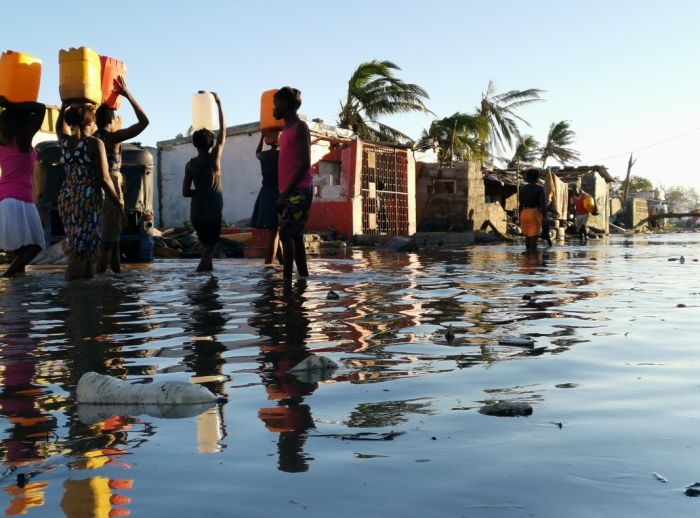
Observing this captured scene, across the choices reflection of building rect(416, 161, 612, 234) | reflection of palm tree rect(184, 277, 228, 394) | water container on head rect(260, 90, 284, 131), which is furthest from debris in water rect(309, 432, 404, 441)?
reflection of building rect(416, 161, 612, 234)

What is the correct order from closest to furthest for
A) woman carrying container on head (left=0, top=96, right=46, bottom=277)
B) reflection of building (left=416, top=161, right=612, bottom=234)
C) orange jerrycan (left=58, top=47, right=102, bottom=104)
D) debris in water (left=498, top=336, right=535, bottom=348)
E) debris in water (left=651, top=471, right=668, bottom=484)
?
debris in water (left=651, top=471, right=668, bottom=484), debris in water (left=498, top=336, right=535, bottom=348), woman carrying container on head (left=0, top=96, right=46, bottom=277), orange jerrycan (left=58, top=47, right=102, bottom=104), reflection of building (left=416, top=161, right=612, bottom=234)

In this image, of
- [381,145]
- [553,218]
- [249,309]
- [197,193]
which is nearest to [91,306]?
[249,309]

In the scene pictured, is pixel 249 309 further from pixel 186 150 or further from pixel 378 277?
pixel 186 150

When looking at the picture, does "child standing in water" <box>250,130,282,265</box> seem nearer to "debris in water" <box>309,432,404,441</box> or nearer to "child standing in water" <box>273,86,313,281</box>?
"child standing in water" <box>273,86,313,281</box>

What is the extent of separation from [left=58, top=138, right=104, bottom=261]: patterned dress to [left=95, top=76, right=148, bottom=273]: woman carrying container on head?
0.31 m

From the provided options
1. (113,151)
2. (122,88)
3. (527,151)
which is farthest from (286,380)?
(527,151)

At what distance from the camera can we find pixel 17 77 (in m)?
8.17

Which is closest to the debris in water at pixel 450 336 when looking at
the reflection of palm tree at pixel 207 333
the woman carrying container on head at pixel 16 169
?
the reflection of palm tree at pixel 207 333

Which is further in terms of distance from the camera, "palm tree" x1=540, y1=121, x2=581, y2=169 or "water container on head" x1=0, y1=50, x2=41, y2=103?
"palm tree" x1=540, y1=121, x2=581, y2=169

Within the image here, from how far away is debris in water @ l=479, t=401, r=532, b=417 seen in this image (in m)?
2.46

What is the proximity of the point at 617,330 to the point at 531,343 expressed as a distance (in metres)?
0.83

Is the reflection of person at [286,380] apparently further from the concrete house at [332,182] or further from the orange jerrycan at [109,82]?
the concrete house at [332,182]

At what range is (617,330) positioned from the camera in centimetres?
442

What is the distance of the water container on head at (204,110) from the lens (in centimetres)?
985
